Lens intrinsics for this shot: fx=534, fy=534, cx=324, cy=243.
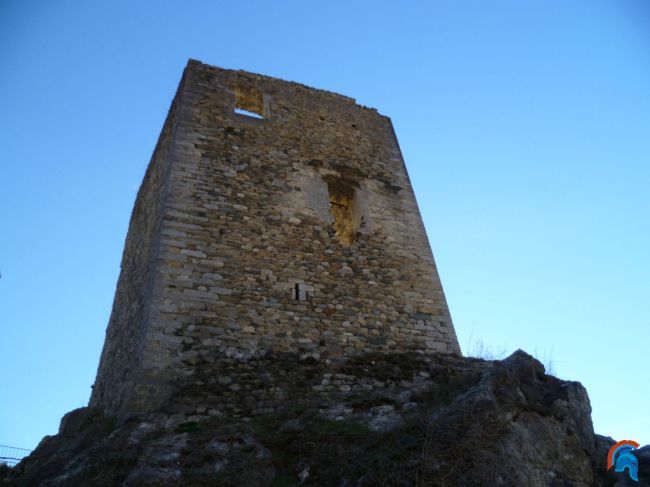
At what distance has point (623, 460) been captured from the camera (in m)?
5.02

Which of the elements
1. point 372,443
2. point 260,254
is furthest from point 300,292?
point 372,443

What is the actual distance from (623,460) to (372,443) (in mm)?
2434

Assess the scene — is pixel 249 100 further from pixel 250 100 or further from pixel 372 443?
pixel 372 443

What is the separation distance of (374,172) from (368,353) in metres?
3.84

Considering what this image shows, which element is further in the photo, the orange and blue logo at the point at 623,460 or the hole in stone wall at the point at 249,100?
the hole in stone wall at the point at 249,100

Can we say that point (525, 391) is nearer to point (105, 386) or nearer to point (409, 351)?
point (409, 351)

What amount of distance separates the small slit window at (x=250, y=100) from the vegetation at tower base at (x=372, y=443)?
19.6ft

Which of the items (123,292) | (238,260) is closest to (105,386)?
(123,292)

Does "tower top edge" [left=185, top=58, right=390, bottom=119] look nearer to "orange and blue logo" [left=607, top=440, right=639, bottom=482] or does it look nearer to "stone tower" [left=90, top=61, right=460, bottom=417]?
"stone tower" [left=90, top=61, right=460, bottom=417]

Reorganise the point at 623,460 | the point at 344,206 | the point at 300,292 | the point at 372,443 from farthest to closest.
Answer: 1. the point at 344,206
2. the point at 300,292
3. the point at 623,460
4. the point at 372,443

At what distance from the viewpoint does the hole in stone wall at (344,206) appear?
29.8 feet

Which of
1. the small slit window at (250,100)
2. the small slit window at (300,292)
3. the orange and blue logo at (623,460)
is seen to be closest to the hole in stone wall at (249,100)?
the small slit window at (250,100)

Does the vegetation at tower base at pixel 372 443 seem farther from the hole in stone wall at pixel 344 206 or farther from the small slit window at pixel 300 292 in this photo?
the hole in stone wall at pixel 344 206

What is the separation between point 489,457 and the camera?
4.18m
